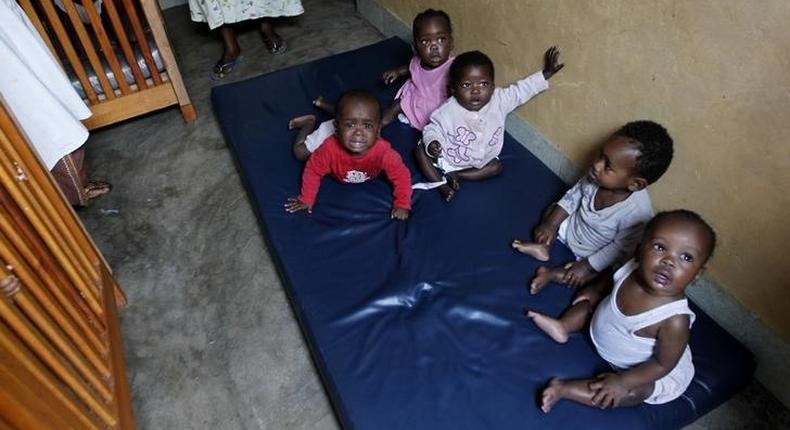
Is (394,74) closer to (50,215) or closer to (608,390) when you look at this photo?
(50,215)

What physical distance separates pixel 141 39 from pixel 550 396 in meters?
2.30

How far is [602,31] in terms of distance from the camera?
5.77 ft

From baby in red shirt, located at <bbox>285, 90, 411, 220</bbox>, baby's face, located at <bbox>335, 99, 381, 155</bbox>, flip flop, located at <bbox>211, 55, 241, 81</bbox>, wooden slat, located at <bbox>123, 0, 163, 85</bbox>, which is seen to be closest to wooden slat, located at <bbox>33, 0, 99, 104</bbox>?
wooden slat, located at <bbox>123, 0, 163, 85</bbox>

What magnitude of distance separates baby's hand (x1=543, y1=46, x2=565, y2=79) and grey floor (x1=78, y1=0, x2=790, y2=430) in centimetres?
123

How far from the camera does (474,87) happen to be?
1940 millimetres

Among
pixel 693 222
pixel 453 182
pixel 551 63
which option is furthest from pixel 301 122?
pixel 693 222

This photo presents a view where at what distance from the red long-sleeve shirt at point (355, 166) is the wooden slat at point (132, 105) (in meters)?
1.12

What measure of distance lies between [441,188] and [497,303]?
22.3 inches

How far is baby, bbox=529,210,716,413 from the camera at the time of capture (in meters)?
1.23

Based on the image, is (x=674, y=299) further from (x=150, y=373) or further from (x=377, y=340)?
(x=150, y=373)

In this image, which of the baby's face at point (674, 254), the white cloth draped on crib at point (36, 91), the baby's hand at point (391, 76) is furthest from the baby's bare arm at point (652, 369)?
the white cloth draped on crib at point (36, 91)

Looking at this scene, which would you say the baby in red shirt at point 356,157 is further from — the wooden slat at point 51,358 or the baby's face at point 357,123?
the wooden slat at point 51,358

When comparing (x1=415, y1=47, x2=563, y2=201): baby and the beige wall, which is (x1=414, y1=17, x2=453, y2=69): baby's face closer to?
(x1=415, y1=47, x2=563, y2=201): baby

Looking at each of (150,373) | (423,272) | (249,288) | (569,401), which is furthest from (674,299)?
(150,373)
